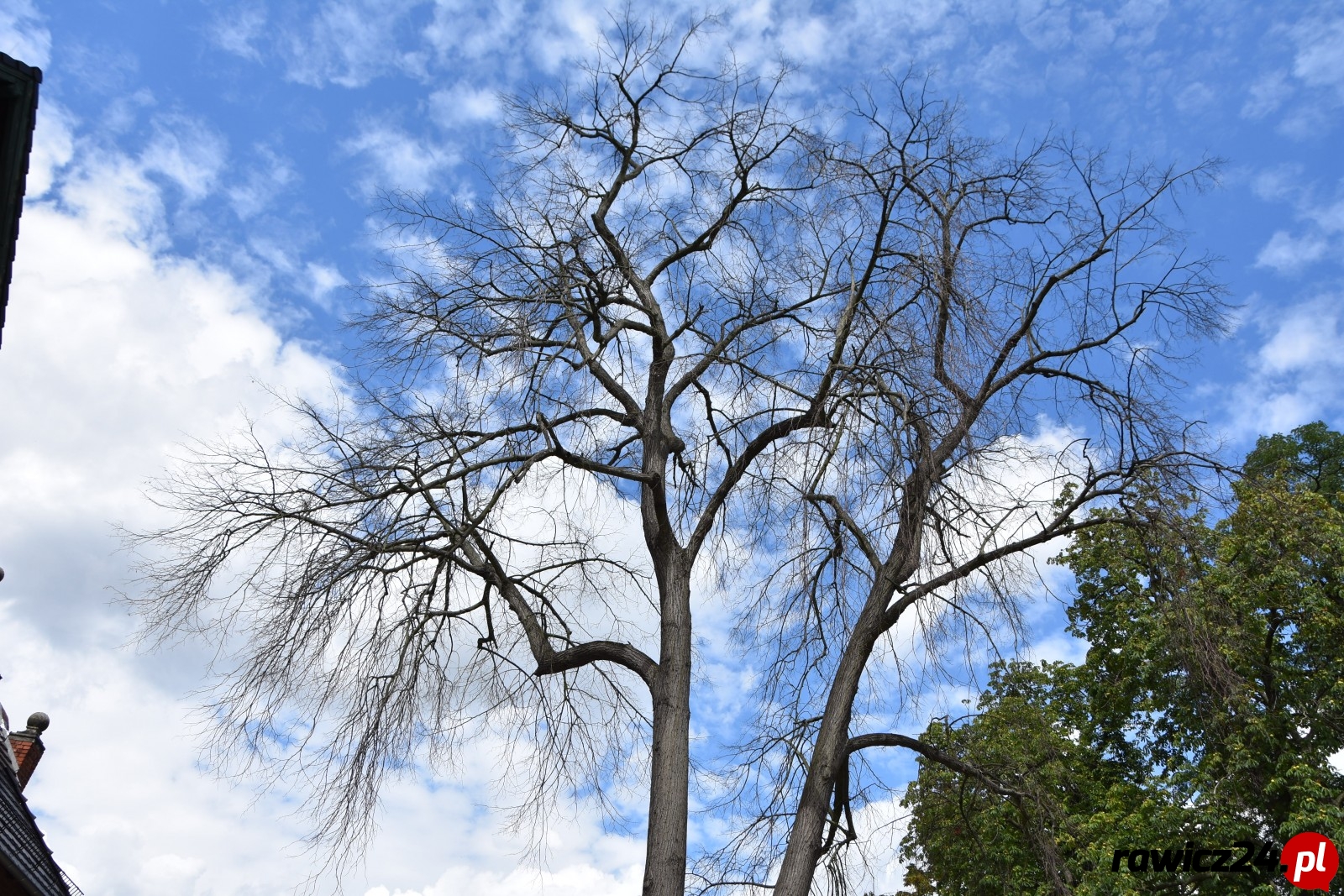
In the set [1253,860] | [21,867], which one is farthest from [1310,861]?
[21,867]

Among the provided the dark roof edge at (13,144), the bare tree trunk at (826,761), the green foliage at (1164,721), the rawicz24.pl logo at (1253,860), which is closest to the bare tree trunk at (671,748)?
the bare tree trunk at (826,761)

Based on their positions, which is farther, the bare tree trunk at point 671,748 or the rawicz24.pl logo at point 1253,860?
the rawicz24.pl logo at point 1253,860

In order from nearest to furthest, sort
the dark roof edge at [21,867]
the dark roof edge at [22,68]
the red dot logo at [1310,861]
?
the dark roof edge at [22,68], the dark roof edge at [21,867], the red dot logo at [1310,861]

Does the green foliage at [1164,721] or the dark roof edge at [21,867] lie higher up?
the green foliage at [1164,721]

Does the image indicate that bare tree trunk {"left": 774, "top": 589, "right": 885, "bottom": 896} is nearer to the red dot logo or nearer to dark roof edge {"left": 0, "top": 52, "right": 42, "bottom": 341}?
dark roof edge {"left": 0, "top": 52, "right": 42, "bottom": 341}

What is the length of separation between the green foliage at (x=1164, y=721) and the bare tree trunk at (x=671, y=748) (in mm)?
2092

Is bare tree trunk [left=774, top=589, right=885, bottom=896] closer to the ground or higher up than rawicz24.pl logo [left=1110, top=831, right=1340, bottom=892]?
closer to the ground

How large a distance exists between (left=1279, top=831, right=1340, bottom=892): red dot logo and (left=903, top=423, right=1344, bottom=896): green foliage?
0.17 metres

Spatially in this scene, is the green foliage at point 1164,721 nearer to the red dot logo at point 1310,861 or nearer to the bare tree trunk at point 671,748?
the red dot logo at point 1310,861

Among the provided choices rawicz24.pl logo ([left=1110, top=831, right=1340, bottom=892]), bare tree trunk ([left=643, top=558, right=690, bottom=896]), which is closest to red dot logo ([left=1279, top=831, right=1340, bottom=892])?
rawicz24.pl logo ([left=1110, top=831, right=1340, bottom=892])

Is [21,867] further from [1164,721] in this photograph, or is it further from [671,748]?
[1164,721]

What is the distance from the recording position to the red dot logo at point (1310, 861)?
43.8ft

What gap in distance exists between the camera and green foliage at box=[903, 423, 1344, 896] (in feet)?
26.6

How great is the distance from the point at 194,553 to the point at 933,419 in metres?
5.46
